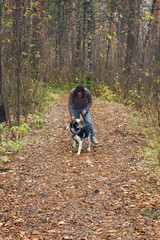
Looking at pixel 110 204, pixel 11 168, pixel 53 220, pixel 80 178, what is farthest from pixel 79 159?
pixel 53 220

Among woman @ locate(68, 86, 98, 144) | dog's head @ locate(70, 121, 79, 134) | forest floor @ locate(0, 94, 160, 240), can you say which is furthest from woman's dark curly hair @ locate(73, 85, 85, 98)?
forest floor @ locate(0, 94, 160, 240)

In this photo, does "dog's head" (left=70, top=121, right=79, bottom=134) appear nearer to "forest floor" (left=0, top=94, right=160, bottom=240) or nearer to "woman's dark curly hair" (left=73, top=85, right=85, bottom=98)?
"forest floor" (left=0, top=94, right=160, bottom=240)

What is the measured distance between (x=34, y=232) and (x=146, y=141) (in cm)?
458

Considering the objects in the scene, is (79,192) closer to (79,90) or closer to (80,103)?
(79,90)

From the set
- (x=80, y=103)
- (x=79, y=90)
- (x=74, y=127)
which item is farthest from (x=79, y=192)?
(x=80, y=103)

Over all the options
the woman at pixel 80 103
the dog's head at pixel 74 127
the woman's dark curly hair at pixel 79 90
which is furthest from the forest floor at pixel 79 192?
the woman's dark curly hair at pixel 79 90

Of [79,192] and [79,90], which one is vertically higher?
[79,90]

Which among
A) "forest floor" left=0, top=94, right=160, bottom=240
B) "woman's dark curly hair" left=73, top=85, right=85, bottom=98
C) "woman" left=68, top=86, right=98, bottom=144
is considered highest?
"woman's dark curly hair" left=73, top=85, right=85, bottom=98

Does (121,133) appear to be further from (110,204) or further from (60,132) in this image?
(110,204)

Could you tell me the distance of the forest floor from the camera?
3531mm

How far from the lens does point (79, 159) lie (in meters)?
6.52

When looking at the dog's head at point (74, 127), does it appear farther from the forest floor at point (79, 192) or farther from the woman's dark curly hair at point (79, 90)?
the woman's dark curly hair at point (79, 90)

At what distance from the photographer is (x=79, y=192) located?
4766 millimetres

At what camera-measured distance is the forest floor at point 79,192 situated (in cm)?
353
